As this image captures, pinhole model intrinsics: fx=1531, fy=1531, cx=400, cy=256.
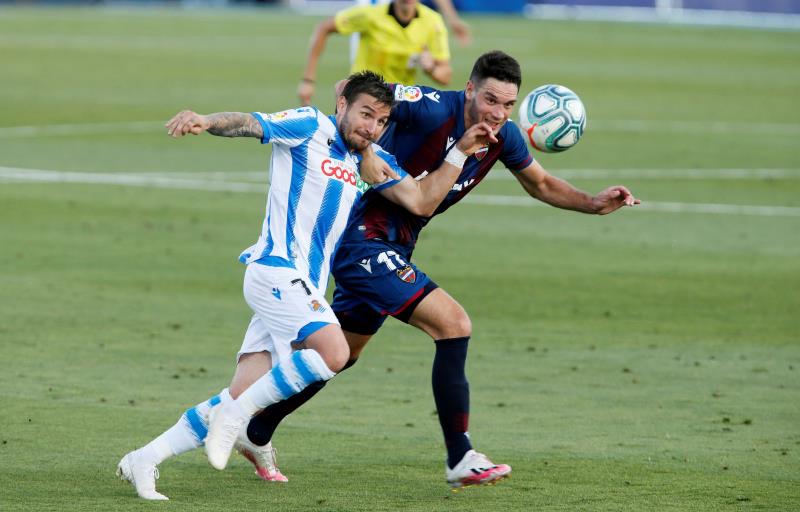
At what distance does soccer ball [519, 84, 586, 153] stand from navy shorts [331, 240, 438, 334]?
1315 millimetres

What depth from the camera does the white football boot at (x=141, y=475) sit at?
7.07 metres

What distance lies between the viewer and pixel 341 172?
7504 millimetres

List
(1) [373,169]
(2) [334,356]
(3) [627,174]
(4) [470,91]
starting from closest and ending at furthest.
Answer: (2) [334,356] < (1) [373,169] < (4) [470,91] < (3) [627,174]

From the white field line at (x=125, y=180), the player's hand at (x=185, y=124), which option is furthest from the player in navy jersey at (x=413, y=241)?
the white field line at (x=125, y=180)

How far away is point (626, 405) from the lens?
31.1 feet

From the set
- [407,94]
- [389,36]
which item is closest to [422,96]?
[407,94]

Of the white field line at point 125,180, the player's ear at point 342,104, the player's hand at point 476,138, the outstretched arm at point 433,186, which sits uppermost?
the player's ear at point 342,104

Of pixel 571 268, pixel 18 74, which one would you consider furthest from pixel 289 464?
pixel 18 74

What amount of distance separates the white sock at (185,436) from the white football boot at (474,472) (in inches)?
44.5

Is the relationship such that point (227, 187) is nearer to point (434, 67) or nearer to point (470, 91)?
point (434, 67)

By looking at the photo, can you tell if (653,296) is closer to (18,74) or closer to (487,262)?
(487,262)

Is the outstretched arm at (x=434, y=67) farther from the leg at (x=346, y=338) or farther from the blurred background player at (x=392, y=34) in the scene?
the leg at (x=346, y=338)

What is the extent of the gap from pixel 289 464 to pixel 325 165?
1.64 meters

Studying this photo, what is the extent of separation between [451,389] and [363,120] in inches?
55.0
